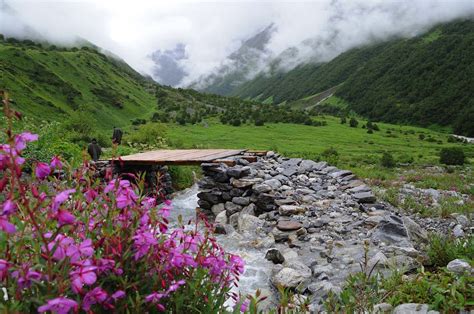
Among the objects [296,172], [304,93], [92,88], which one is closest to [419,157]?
[296,172]

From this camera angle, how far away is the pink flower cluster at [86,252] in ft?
4.55

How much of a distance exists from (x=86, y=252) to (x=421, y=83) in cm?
13362

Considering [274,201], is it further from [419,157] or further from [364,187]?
[419,157]

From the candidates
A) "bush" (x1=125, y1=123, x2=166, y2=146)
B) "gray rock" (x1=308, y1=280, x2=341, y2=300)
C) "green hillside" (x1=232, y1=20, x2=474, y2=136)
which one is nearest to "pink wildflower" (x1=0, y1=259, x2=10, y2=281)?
"gray rock" (x1=308, y1=280, x2=341, y2=300)

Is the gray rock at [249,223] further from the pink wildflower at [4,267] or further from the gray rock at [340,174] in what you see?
the pink wildflower at [4,267]

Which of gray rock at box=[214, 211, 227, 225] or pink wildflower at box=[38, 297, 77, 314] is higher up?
pink wildflower at box=[38, 297, 77, 314]

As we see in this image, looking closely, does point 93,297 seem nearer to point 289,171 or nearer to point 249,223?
point 249,223

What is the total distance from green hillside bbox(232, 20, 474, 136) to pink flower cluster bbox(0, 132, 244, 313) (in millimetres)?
96472

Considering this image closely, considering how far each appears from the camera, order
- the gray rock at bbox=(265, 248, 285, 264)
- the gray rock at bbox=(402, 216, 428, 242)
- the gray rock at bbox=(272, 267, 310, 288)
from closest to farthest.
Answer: the gray rock at bbox=(272, 267, 310, 288), the gray rock at bbox=(265, 248, 285, 264), the gray rock at bbox=(402, 216, 428, 242)

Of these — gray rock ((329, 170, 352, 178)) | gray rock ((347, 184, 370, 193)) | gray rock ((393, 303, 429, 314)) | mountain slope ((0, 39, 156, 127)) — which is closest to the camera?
gray rock ((393, 303, 429, 314))

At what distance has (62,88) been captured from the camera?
51.7 m

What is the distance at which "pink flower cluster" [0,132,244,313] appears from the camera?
4.55 ft

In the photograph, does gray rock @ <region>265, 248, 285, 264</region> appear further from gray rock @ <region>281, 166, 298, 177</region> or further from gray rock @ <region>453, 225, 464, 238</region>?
gray rock @ <region>281, 166, 298, 177</region>

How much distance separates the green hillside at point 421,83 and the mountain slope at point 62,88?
7659 cm
